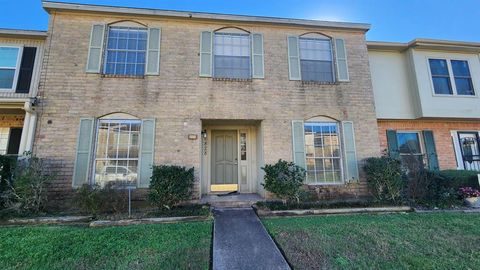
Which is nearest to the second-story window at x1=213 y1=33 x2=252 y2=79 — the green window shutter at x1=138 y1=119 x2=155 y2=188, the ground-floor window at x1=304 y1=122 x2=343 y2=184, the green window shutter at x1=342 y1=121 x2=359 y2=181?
the green window shutter at x1=138 y1=119 x2=155 y2=188

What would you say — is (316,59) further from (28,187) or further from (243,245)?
(28,187)

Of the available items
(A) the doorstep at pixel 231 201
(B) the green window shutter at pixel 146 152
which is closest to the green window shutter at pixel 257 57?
(B) the green window shutter at pixel 146 152

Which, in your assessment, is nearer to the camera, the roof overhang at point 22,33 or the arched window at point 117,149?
the arched window at point 117,149

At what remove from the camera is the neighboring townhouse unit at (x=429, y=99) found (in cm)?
839

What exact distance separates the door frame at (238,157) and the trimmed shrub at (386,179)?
3.57 metres

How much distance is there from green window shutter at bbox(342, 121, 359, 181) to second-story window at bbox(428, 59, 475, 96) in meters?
4.12

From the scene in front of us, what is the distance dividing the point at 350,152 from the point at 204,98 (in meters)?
4.97

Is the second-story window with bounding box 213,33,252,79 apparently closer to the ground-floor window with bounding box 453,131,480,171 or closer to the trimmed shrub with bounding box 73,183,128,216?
the trimmed shrub with bounding box 73,183,128,216

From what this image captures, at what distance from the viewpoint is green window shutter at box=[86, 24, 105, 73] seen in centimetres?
672

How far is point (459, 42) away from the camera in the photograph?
28.1ft

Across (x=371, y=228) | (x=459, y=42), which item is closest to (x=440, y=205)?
(x=371, y=228)

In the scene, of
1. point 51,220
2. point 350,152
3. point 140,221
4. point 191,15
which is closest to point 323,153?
point 350,152

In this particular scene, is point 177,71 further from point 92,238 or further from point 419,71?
point 419,71

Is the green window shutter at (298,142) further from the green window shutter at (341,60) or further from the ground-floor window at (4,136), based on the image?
the ground-floor window at (4,136)
